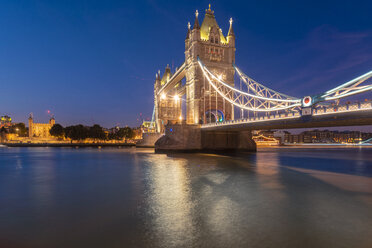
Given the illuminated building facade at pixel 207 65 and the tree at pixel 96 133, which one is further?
the tree at pixel 96 133

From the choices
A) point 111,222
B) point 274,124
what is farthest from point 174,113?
point 111,222

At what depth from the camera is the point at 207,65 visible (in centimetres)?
3991

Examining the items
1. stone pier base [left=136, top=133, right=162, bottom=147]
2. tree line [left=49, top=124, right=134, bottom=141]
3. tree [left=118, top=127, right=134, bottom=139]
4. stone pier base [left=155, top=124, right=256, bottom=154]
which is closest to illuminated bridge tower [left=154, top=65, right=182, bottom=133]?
stone pier base [left=136, top=133, right=162, bottom=147]

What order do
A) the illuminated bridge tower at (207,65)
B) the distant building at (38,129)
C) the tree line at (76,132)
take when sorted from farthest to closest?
the distant building at (38,129) → the tree line at (76,132) → the illuminated bridge tower at (207,65)

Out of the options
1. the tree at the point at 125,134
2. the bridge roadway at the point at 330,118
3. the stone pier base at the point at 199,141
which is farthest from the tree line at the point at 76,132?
the bridge roadway at the point at 330,118

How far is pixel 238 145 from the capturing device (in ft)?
125

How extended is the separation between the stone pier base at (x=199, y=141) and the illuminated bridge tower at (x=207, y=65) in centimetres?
343

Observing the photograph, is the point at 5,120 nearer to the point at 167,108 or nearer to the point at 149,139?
the point at 167,108

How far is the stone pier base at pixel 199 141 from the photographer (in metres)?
35.7

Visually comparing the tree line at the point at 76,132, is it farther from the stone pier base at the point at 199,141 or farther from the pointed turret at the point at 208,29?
the pointed turret at the point at 208,29

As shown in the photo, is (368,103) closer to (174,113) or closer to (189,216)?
(189,216)

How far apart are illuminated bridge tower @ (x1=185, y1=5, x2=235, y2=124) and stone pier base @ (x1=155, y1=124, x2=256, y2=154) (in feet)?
11.2

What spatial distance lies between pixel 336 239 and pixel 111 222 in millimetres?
5759

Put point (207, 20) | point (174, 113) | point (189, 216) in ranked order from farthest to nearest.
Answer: point (174, 113), point (207, 20), point (189, 216)
